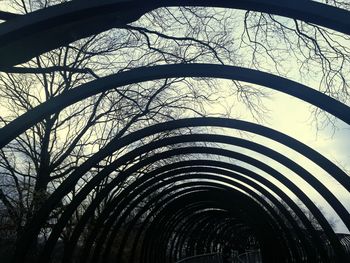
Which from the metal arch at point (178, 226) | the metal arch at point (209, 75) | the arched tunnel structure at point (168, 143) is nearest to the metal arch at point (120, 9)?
the arched tunnel structure at point (168, 143)

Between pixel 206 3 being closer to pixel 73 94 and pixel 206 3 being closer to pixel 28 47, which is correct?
pixel 28 47

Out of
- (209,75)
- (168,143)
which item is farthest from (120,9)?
(168,143)

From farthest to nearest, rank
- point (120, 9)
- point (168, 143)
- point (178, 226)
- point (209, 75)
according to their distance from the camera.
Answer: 1. point (178, 226)
2. point (168, 143)
3. point (209, 75)
4. point (120, 9)

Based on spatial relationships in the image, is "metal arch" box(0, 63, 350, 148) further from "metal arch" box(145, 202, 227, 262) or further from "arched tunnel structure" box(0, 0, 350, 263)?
"metal arch" box(145, 202, 227, 262)

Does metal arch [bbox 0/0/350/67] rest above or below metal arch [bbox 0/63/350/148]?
below

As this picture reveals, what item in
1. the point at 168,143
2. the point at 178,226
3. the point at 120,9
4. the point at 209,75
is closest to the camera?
the point at 120,9

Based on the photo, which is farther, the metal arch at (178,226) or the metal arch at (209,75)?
the metal arch at (178,226)

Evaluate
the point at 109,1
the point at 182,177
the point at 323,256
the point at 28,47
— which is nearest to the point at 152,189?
the point at 182,177

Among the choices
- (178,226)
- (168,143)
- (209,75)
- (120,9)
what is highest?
(178,226)

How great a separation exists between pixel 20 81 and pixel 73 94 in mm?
11345

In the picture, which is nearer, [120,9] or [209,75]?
[120,9]

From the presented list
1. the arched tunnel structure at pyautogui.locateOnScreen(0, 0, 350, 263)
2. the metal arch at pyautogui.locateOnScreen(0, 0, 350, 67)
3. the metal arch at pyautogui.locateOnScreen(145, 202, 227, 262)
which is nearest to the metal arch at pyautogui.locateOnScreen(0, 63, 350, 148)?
the arched tunnel structure at pyautogui.locateOnScreen(0, 0, 350, 263)

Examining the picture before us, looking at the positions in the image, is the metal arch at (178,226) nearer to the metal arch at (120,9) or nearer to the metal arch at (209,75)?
the metal arch at (209,75)

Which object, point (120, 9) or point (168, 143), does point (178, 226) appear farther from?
point (120, 9)
